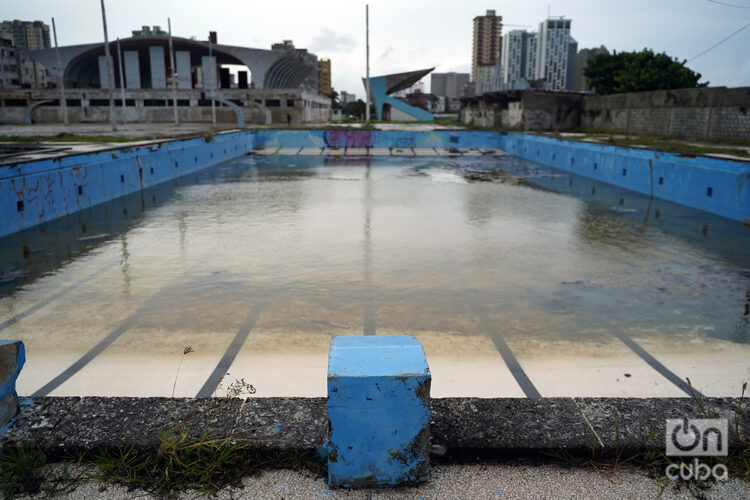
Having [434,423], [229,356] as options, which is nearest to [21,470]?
[434,423]

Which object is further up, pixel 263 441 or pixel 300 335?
pixel 263 441

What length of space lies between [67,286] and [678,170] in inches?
560

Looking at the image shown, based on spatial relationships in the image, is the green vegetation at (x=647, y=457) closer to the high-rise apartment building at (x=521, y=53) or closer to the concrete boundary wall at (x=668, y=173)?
the concrete boundary wall at (x=668, y=173)

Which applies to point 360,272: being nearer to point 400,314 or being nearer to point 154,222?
point 400,314

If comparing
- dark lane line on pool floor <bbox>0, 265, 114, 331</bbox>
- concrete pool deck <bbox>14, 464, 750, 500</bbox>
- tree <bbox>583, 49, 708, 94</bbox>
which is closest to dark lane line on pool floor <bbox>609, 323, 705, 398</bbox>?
concrete pool deck <bbox>14, 464, 750, 500</bbox>

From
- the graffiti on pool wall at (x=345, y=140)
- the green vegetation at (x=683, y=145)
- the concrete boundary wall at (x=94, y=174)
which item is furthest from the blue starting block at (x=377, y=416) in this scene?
the graffiti on pool wall at (x=345, y=140)

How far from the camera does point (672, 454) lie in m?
2.83

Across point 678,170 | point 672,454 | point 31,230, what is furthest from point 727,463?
point 678,170

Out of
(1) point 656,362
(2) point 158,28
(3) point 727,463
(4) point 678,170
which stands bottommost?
→ (1) point 656,362

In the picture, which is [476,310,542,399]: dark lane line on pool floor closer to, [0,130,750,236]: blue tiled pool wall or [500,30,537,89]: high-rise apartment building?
[0,130,750,236]: blue tiled pool wall

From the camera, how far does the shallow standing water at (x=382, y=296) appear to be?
460 centimetres

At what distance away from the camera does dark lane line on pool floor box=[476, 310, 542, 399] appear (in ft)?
14.2
